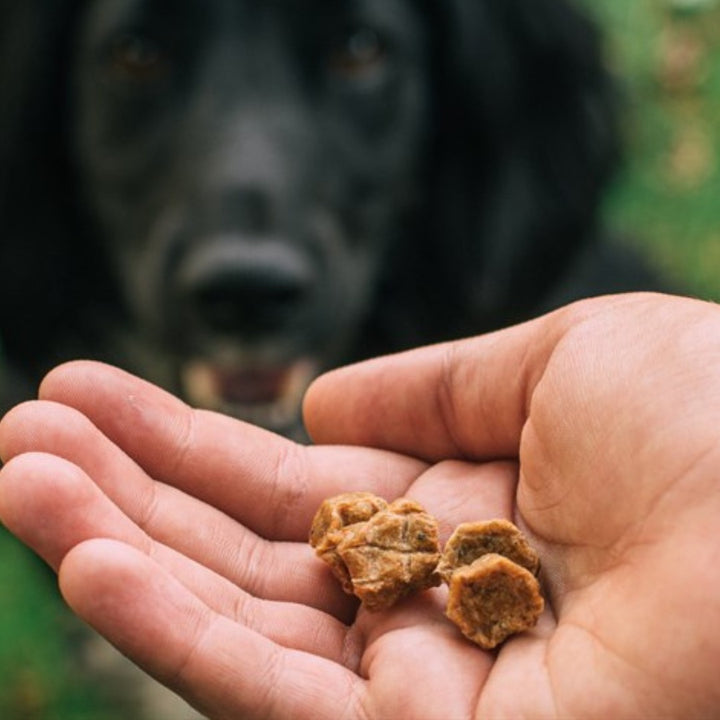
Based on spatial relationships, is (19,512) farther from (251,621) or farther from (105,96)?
(105,96)

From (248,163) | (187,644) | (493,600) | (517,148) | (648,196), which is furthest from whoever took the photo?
(648,196)

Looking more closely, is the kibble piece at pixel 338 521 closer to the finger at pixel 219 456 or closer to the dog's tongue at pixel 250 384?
the finger at pixel 219 456

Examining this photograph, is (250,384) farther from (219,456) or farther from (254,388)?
(219,456)

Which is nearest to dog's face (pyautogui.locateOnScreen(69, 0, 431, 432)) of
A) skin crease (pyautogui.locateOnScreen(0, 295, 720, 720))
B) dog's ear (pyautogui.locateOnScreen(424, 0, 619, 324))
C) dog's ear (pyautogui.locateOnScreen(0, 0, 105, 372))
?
dog's ear (pyautogui.locateOnScreen(0, 0, 105, 372))

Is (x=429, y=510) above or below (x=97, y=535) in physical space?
below

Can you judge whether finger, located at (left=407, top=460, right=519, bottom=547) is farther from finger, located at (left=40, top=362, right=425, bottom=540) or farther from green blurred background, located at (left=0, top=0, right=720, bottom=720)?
green blurred background, located at (left=0, top=0, right=720, bottom=720)

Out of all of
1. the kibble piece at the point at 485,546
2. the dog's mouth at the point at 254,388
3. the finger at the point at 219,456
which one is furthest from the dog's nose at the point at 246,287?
the kibble piece at the point at 485,546

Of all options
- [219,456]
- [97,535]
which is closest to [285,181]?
[219,456]
